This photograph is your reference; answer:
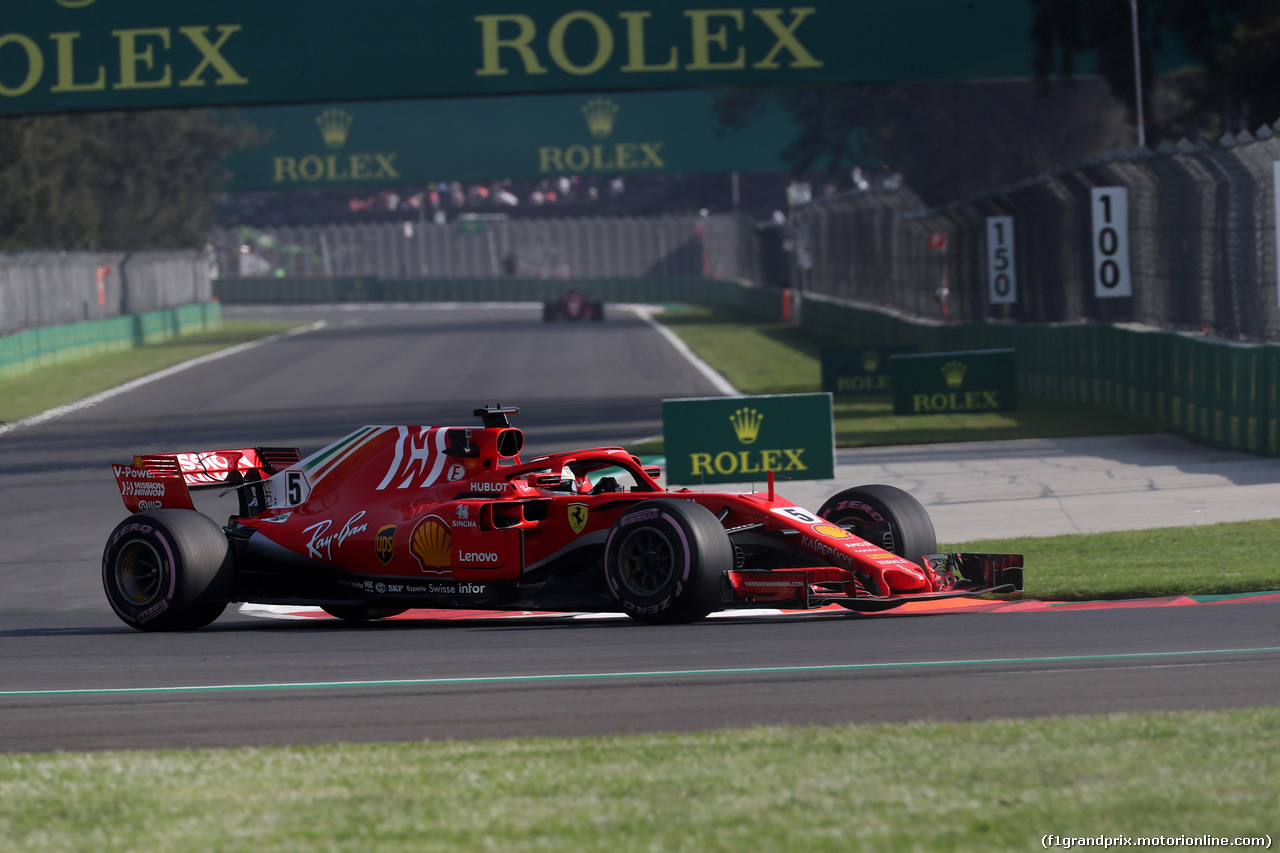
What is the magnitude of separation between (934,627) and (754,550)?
4.14 ft

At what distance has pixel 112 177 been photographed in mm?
61781

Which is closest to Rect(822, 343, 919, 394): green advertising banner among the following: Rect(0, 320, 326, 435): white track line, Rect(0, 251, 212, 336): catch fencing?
Rect(0, 320, 326, 435): white track line

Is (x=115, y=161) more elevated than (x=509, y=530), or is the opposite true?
(x=115, y=161)

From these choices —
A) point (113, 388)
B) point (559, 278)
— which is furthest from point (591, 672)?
point (559, 278)

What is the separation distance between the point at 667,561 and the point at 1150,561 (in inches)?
156

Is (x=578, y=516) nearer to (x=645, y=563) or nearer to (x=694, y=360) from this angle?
(x=645, y=563)

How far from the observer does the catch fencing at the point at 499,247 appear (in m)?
90.4

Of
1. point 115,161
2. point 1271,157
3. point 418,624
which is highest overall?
point 115,161

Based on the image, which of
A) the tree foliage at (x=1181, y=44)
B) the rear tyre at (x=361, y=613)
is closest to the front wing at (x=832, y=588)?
the rear tyre at (x=361, y=613)

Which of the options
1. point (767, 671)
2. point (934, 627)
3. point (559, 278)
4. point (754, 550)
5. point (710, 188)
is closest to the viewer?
point (767, 671)

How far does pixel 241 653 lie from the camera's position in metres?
9.91

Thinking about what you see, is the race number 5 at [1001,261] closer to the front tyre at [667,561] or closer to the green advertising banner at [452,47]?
the green advertising banner at [452,47]

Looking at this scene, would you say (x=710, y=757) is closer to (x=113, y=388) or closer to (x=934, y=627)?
(x=934, y=627)

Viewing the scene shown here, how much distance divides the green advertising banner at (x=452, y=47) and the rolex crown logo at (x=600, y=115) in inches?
1677
